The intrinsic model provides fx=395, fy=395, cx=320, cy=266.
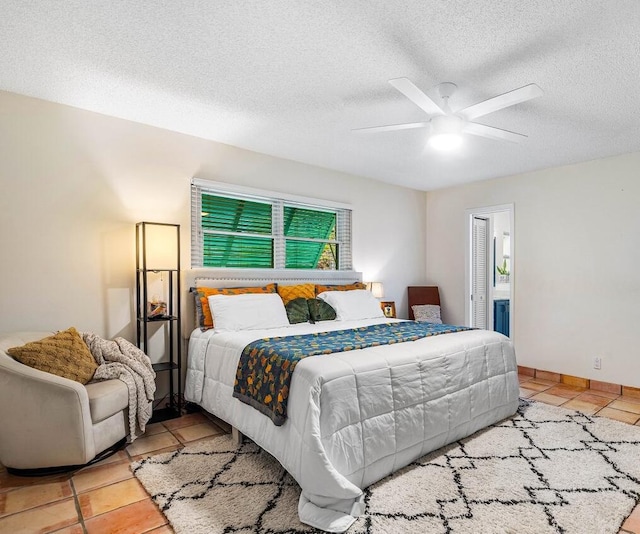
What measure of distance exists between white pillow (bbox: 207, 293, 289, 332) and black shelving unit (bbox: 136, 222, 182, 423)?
36 cm

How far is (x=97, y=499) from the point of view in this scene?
2.06 meters

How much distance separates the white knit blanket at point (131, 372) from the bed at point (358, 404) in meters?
0.44

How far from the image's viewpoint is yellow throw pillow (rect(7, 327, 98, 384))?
235 centimetres

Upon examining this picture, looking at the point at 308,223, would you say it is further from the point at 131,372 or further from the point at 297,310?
the point at 131,372

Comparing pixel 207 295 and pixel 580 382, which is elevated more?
pixel 207 295

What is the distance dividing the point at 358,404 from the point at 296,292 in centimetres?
197

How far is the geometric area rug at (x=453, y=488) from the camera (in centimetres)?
185

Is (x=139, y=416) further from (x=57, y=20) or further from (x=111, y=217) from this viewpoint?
(x=57, y=20)

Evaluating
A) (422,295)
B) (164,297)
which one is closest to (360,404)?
(164,297)

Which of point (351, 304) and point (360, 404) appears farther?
point (351, 304)

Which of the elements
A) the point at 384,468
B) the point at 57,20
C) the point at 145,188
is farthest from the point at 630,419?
the point at 57,20

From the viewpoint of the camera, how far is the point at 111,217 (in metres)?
3.21

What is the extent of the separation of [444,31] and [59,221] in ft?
9.47

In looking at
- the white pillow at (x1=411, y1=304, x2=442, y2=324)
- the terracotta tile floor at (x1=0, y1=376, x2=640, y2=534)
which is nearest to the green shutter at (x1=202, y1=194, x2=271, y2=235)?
the terracotta tile floor at (x1=0, y1=376, x2=640, y2=534)
